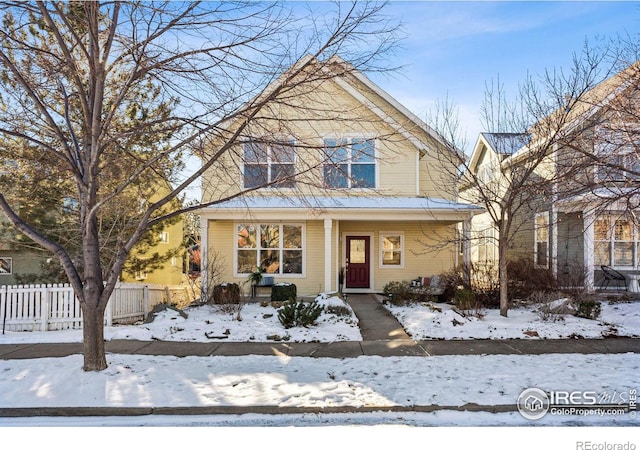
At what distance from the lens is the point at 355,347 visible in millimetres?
8328

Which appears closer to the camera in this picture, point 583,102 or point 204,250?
point 583,102

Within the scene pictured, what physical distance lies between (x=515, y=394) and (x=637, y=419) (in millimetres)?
1315

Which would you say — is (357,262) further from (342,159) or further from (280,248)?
(342,159)

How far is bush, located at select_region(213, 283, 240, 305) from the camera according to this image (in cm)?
1259

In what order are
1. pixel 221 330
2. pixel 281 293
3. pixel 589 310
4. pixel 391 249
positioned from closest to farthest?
pixel 221 330 < pixel 589 310 < pixel 281 293 < pixel 391 249

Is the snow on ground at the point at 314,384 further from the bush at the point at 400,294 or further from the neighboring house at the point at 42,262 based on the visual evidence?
the neighboring house at the point at 42,262

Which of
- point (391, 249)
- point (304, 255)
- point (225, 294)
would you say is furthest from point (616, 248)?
point (225, 294)

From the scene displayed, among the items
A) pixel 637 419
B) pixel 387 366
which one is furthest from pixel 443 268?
pixel 637 419

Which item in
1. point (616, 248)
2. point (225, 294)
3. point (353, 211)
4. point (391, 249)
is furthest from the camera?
point (391, 249)

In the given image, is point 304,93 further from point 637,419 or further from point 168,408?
point 637,419

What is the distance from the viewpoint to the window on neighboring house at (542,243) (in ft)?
54.5

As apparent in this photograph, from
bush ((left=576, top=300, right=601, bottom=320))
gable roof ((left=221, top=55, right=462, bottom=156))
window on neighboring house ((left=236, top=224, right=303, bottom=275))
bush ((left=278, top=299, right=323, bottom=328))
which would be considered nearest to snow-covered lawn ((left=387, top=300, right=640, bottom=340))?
bush ((left=576, top=300, right=601, bottom=320))

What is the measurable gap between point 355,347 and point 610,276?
1200 centimetres

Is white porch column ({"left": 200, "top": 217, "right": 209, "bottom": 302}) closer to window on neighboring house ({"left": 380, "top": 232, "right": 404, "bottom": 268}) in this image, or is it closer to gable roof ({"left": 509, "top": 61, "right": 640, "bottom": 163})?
window on neighboring house ({"left": 380, "top": 232, "right": 404, "bottom": 268})
